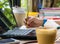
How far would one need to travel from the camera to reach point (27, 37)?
3.73 feet

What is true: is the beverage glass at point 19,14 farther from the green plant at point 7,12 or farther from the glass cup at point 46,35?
the glass cup at point 46,35

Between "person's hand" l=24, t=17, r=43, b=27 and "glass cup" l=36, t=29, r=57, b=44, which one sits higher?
"glass cup" l=36, t=29, r=57, b=44

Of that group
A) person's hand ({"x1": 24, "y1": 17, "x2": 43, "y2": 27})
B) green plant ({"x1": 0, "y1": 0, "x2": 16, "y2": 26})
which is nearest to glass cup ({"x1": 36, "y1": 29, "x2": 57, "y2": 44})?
green plant ({"x1": 0, "y1": 0, "x2": 16, "y2": 26})

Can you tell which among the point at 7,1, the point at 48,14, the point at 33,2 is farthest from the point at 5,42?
the point at 33,2

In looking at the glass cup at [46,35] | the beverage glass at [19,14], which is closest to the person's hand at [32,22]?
the beverage glass at [19,14]

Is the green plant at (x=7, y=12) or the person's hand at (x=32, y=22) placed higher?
the green plant at (x=7, y=12)

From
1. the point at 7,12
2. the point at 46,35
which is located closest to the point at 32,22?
the point at 7,12

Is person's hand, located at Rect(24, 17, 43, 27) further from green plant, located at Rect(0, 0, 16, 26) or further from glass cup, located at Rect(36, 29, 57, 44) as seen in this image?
glass cup, located at Rect(36, 29, 57, 44)

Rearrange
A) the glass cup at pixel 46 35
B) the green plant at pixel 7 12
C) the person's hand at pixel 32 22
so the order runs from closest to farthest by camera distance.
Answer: the glass cup at pixel 46 35 → the green plant at pixel 7 12 → the person's hand at pixel 32 22

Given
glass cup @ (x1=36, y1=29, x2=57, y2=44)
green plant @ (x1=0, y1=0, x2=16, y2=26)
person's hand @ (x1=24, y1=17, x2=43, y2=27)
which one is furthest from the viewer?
person's hand @ (x1=24, y1=17, x2=43, y2=27)

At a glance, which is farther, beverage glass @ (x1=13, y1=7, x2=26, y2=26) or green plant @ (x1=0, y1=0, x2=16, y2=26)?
beverage glass @ (x1=13, y1=7, x2=26, y2=26)

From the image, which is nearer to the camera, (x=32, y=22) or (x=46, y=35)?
(x=46, y=35)

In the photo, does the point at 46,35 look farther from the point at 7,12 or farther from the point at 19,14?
the point at 19,14

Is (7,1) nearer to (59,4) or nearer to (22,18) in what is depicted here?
(22,18)
